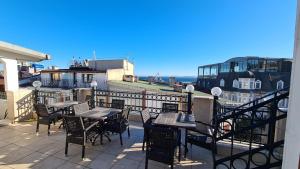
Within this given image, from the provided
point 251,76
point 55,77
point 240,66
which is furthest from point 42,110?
point 240,66

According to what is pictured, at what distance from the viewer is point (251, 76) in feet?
66.5

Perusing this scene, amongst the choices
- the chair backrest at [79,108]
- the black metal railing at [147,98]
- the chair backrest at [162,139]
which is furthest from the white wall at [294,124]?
the chair backrest at [79,108]

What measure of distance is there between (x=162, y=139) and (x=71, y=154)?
2115 millimetres

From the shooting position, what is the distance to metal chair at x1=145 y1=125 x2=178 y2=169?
2.59 metres

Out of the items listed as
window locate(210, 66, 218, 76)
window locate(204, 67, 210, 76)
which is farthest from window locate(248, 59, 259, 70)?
window locate(204, 67, 210, 76)

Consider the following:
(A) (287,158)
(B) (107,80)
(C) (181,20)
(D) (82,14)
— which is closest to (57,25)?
(D) (82,14)

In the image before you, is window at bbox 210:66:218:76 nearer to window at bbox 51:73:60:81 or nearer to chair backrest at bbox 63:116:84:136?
window at bbox 51:73:60:81

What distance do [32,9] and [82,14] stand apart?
10.3 ft

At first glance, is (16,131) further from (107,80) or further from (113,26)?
(107,80)

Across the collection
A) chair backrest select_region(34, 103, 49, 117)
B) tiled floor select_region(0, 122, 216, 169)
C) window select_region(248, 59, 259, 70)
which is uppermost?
window select_region(248, 59, 259, 70)

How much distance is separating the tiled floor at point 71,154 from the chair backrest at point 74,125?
20.2 inches

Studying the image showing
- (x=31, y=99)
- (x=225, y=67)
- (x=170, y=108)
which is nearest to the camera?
(x=170, y=108)

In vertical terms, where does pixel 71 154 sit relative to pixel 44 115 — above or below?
below

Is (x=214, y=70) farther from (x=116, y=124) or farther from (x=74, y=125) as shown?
(x=74, y=125)
